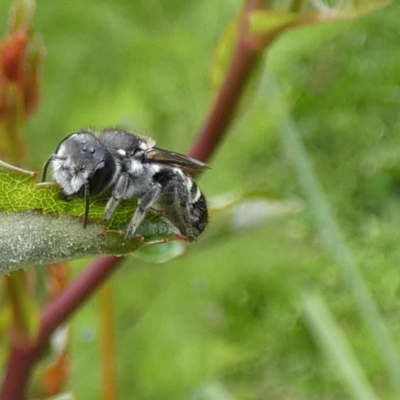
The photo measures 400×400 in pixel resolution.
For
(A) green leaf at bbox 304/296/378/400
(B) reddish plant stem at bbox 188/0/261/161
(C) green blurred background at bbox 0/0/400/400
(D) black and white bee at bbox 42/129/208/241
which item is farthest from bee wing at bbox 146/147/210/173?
(C) green blurred background at bbox 0/0/400/400

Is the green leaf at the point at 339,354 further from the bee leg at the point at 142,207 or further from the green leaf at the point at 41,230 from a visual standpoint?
the green leaf at the point at 41,230

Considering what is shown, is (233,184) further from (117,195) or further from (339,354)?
(117,195)

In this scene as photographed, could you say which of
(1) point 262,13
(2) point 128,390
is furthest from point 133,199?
(2) point 128,390

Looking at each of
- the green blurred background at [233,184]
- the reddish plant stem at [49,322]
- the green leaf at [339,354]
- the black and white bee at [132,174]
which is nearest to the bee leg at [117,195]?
the black and white bee at [132,174]

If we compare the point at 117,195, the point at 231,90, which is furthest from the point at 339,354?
the point at 117,195

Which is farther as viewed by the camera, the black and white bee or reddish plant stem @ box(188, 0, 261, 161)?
reddish plant stem @ box(188, 0, 261, 161)

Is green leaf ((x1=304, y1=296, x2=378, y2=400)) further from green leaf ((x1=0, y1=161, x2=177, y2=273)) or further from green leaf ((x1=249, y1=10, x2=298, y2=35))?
green leaf ((x1=0, y1=161, x2=177, y2=273))
